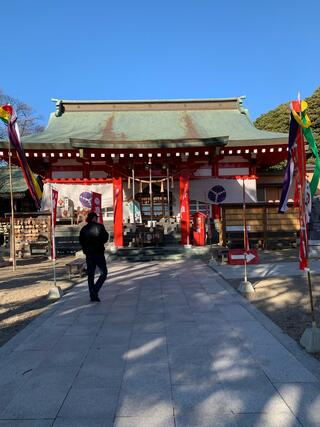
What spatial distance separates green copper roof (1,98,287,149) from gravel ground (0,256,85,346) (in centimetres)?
565

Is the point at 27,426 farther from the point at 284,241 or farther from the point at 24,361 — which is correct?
the point at 284,241

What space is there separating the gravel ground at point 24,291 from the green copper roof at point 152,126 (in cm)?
565

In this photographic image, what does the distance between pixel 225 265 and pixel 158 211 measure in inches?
296

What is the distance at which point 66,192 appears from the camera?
16.6 meters

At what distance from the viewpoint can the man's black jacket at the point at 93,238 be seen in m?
6.67

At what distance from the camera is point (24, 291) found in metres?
7.93

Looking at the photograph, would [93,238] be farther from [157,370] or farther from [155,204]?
[155,204]

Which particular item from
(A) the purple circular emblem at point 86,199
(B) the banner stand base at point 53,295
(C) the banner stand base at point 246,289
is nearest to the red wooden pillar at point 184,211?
(A) the purple circular emblem at point 86,199

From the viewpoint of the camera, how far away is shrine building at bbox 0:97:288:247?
13.9 m

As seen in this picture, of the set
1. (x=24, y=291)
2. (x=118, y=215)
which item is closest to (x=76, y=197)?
(x=118, y=215)

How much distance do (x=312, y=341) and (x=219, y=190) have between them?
485 inches

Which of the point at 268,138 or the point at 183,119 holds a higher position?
the point at 183,119

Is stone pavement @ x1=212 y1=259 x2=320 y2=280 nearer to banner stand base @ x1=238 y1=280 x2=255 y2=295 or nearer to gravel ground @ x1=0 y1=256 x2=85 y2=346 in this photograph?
banner stand base @ x1=238 y1=280 x2=255 y2=295

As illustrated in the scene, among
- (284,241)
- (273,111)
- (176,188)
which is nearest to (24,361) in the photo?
(284,241)
